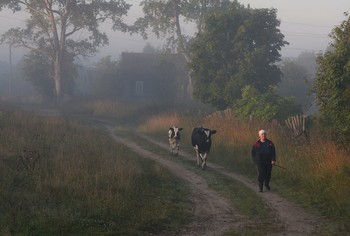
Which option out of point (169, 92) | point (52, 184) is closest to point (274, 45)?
point (52, 184)

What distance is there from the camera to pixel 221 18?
1148 inches

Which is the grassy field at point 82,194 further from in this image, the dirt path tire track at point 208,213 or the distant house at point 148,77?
the distant house at point 148,77

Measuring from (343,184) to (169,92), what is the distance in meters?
44.1

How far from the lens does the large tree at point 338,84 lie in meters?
13.1

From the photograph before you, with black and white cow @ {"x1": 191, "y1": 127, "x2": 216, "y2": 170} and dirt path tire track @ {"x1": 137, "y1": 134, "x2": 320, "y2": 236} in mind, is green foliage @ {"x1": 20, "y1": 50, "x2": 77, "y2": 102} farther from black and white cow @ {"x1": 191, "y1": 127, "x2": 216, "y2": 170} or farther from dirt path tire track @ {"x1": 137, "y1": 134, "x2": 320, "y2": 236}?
dirt path tire track @ {"x1": 137, "y1": 134, "x2": 320, "y2": 236}

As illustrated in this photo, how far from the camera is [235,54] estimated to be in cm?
2945

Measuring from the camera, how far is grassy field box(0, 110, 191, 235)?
27.1ft

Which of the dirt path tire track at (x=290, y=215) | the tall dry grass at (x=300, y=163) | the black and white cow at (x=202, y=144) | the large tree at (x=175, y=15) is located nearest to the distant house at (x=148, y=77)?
the large tree at (x=175, y=15)

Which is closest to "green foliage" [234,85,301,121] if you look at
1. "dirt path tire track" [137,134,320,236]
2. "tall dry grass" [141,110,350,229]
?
"tall dry grass" [141,110,350,229]

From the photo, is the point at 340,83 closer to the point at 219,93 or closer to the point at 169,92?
the point at 219,93

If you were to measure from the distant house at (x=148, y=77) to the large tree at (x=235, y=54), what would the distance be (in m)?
25.8

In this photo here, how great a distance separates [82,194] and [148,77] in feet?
164

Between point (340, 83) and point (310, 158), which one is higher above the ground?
point (340, 83)

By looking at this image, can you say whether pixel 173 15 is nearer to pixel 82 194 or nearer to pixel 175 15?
pixel 175 15
